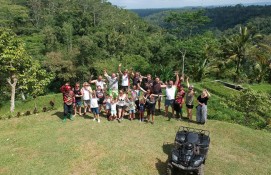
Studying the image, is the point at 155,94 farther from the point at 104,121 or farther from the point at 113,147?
the point at 113,147

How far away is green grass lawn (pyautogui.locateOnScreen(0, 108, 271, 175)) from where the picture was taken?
1045 cm

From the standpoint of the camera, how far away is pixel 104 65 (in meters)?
38.2

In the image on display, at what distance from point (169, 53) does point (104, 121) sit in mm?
26905

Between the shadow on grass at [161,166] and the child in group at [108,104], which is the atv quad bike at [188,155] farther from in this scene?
the child in group at [108,104]

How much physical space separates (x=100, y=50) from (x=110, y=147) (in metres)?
36.7

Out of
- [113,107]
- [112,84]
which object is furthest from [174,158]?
[112,84]

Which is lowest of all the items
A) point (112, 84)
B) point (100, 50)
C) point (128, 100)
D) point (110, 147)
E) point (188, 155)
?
point (110, 147)

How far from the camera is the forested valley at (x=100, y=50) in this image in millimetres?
23891

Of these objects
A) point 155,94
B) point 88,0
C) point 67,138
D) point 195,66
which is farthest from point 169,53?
point 88,0

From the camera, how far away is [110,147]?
11648 millimetres

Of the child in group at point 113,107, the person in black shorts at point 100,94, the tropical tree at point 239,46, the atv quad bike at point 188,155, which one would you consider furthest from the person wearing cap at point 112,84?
the tropical tree at point 239,46

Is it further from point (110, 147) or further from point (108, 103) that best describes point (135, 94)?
point (110, 147)

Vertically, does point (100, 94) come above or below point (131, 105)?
above

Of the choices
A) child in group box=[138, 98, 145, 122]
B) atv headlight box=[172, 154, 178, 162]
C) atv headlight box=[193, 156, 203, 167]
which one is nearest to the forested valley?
child in group box=[138, 98, 145, 122]
